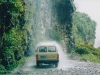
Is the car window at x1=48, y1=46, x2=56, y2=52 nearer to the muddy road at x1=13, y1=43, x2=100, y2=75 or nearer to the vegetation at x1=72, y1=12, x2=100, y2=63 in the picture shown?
the muddy road at x1=13, y1=43, x2=100, y2=75

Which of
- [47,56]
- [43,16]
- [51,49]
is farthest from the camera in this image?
[43,16]

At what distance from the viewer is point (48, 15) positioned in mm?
48469

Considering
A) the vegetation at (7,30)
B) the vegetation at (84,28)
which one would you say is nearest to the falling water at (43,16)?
the vegetation at (7,30)

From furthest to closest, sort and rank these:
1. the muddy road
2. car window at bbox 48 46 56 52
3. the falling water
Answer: the falling water < car window at bbox 48 46 56 52 < the muddy road

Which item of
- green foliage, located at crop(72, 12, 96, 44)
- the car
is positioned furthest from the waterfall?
green foliage, located at crop(72, 12, 96, 44)

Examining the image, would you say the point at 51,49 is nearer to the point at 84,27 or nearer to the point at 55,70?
the point at 55,70

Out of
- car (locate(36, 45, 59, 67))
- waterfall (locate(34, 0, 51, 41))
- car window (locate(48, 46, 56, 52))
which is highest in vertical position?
waterfall (locate(34, 0, 51, 41))

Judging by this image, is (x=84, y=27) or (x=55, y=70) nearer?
(x=55, y=70)

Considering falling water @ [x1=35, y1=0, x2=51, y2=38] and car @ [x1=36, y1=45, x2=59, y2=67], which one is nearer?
car @ [x1=36, y1=45, x2=59, y2=67]

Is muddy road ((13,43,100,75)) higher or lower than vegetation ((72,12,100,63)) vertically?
lower

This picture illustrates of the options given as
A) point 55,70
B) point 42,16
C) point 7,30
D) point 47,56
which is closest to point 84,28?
point 42,16

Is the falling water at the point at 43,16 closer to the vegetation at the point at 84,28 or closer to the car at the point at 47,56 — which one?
the car at the point at 47,56

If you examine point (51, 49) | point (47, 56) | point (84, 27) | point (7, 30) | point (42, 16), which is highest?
point (84, 27)

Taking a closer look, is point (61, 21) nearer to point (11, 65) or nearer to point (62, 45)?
point (62, 45)
